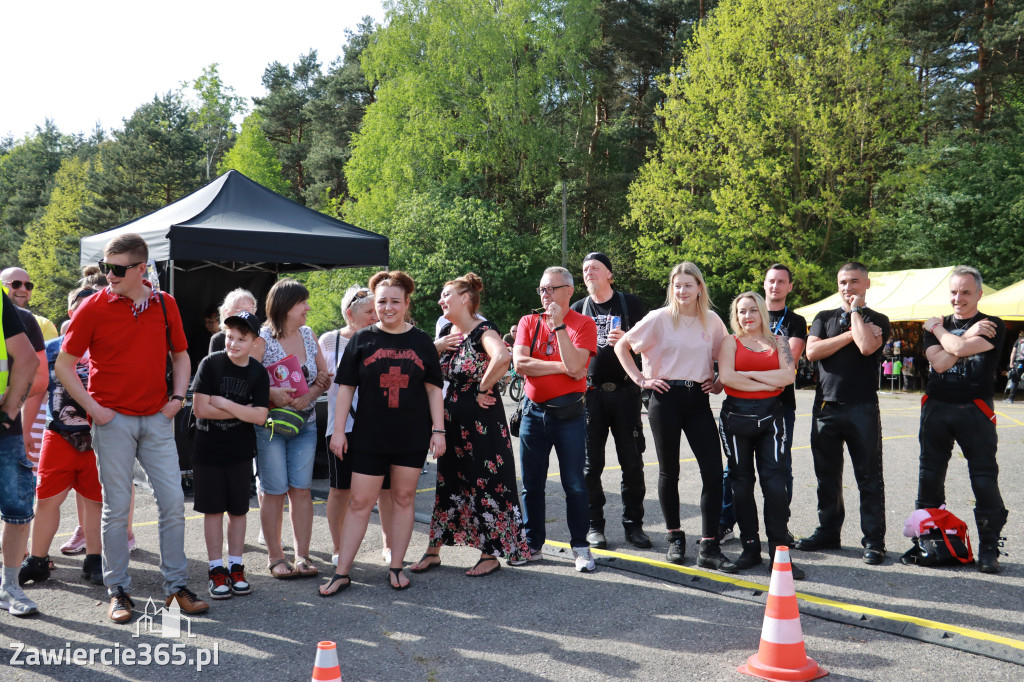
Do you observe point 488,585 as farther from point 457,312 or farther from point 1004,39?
point 1004,39

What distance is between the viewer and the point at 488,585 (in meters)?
4.77

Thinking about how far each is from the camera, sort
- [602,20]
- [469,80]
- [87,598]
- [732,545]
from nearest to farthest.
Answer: [87,598] → [732,545] → [469,80] → [602,20]

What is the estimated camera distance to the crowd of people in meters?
4.23

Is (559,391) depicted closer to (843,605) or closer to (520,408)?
(520,408)

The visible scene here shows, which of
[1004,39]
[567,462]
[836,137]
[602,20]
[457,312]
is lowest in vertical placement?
[567,462]

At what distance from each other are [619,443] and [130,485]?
3.17 meters

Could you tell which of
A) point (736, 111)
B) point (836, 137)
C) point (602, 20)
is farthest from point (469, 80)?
point (836, 137)

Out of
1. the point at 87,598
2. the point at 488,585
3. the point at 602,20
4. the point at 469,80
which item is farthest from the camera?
the point at 602,20

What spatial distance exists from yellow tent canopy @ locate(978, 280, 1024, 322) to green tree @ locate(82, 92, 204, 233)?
1476 inches

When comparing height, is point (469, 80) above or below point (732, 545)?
above

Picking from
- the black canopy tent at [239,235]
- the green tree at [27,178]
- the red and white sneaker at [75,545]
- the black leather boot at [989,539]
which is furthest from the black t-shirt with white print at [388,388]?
the green tree at [27,178]

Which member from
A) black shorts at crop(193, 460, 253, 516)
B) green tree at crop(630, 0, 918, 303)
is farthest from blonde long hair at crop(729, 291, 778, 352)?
green tree at crop(630, 0, 918, 303)

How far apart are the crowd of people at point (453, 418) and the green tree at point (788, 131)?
73.8 feet

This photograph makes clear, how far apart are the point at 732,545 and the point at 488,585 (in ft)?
6.19
